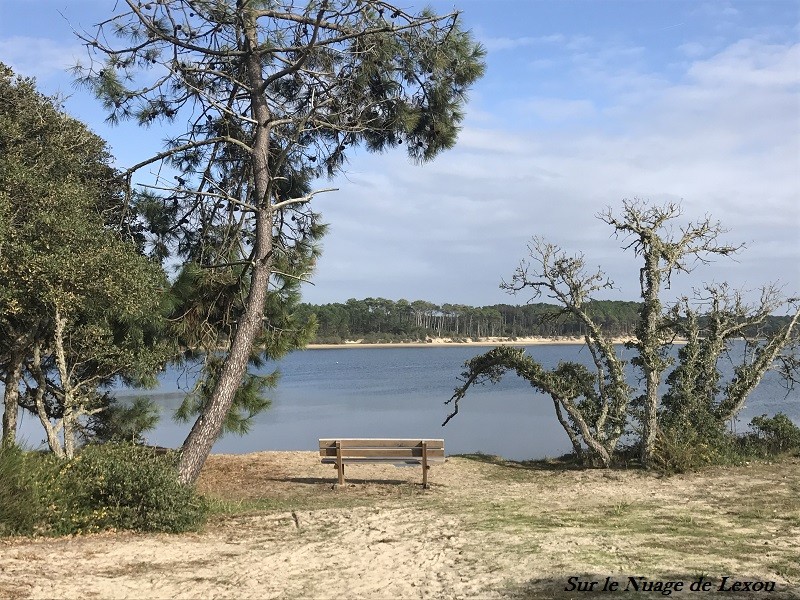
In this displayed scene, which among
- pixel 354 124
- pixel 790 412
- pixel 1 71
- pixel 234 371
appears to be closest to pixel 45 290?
pixel 234 371

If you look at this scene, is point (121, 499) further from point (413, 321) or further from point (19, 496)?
point (413, 321)

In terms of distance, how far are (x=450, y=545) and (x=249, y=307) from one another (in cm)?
432

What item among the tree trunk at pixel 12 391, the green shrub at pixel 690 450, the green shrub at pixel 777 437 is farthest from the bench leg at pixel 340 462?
the green shrub at pixel 777 437

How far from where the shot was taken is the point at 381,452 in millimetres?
Answer: 9750

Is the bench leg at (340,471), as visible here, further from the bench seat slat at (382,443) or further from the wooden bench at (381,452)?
the bench seat slat at (382,443)

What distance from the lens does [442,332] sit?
79.6 metres

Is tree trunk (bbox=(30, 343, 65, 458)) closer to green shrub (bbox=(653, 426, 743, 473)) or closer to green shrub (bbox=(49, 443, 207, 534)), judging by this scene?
green shrub (bbox=(49, 443, 207, 534))

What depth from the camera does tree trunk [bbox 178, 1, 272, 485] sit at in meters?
8.73

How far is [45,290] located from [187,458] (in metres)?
2.44

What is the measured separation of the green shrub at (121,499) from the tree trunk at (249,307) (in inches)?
54.0

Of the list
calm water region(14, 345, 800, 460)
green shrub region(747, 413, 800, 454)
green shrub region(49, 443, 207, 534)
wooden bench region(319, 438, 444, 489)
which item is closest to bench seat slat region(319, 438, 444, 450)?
wooden bench region(319, 438, 444, 489)

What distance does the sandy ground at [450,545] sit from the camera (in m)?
4.96

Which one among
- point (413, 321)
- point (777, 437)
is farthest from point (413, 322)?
point (777, 437)

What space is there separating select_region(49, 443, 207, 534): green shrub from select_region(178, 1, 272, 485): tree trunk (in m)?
1.37
